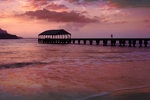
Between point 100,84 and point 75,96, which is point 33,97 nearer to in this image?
point 75,96

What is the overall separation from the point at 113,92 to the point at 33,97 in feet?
7.92

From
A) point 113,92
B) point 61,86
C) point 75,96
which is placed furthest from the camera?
point 61,86

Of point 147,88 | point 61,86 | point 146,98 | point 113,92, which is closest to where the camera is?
point 146,98

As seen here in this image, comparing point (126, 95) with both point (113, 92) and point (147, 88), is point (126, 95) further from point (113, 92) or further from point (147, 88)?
point (147, 88)

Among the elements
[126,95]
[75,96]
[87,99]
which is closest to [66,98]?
[75,96]

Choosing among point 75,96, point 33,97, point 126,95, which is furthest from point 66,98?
point 126,95

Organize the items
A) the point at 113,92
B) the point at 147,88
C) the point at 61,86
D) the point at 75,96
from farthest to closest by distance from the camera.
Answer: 1. the point at 61,86
2. the point at 147,88
3. the point at 113,92
4. the point at 75,96

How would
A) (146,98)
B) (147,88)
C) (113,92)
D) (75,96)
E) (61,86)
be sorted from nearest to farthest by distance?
(146,98)
(75,96)
(113,92)
(147,88)
(61,86)

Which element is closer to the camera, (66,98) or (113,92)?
(66,98)

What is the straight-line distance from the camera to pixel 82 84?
6219 millimetres

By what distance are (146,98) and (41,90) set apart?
124 inches

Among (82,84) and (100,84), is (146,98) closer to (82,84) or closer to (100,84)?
(100,84)

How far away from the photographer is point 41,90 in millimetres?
5434

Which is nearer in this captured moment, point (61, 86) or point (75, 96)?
point (75, 96)
